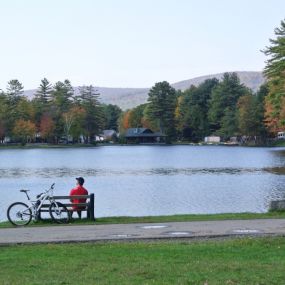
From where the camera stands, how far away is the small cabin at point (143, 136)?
15538 cm

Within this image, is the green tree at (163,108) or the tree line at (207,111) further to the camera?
the green tree at (163,108)

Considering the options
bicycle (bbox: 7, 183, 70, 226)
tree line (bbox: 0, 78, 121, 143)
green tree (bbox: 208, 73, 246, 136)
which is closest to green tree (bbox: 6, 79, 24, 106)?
tree line (bbox: 0, 78, 121, 143)

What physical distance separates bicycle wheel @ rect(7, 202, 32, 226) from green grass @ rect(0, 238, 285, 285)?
16.1 feet

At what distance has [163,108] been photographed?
15438 cm

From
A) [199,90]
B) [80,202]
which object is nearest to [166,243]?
[80,202]

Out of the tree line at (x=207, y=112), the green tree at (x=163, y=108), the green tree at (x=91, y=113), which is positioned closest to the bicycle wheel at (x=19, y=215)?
the tree line at (x=207, y=112)

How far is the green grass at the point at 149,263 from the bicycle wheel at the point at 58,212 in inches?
197

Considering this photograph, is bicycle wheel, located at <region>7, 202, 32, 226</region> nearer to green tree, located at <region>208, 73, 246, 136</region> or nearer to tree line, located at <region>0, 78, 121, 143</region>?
tree line, located at <region>0, 78, 121, 143</region>

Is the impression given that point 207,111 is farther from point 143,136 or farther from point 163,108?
point 143,136

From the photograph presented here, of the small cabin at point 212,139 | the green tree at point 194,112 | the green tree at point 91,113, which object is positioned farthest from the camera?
the green tree at point 194,112

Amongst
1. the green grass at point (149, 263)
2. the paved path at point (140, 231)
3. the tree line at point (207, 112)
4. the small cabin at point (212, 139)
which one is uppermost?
the tree line at point (207, 112)

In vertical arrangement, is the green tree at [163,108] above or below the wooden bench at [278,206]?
above

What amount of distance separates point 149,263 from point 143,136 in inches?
5864

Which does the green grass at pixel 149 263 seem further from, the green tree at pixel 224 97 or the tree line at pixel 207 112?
the green tree at pixel 224 97
